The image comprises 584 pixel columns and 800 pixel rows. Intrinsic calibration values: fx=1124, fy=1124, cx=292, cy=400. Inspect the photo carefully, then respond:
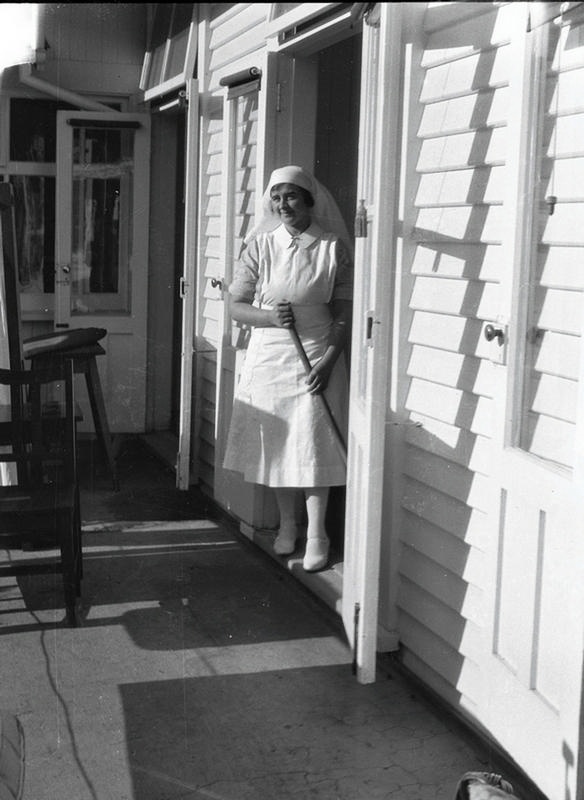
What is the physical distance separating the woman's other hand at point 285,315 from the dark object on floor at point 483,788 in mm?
2240

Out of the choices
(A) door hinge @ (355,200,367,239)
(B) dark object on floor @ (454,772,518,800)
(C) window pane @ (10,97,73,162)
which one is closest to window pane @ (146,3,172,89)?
(C) window pane @ (10,97,73,162)

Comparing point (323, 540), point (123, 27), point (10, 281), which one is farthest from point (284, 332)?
point (123, 27)

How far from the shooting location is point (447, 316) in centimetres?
325

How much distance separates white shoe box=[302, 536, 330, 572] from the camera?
443cm

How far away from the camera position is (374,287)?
3369 millimetres

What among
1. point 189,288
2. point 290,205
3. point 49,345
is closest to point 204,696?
point 290,205

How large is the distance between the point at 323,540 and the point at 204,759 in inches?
60.0

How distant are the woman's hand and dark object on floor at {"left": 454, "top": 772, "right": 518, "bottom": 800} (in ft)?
6.86

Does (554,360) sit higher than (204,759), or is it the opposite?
(554,360)

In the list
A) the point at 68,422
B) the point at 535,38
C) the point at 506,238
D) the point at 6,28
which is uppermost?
the point at 6,28

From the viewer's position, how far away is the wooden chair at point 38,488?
13.1 feet

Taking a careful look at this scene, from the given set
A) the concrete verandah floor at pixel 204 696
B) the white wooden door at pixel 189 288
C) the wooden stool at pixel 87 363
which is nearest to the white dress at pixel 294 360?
the concrete verandah floor at pixel 204 696

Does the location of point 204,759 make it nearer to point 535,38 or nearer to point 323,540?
point 323,540

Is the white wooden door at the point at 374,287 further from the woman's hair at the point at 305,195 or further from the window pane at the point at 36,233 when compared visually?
the window pane at the point at 36,233
